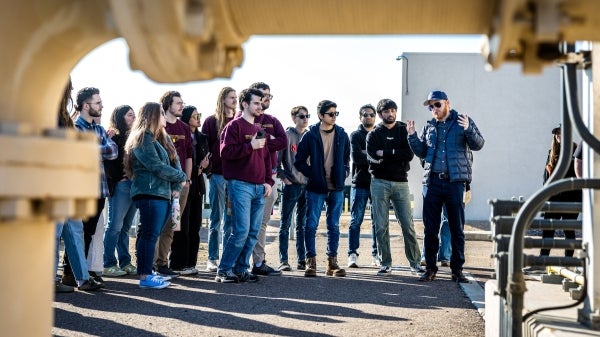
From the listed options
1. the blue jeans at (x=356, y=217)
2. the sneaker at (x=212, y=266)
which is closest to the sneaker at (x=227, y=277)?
the sneaker at (x=212, y=266)

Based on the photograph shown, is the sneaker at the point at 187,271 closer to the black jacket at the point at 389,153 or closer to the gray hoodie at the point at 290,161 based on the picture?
the gray hoodie at the point at 290,161

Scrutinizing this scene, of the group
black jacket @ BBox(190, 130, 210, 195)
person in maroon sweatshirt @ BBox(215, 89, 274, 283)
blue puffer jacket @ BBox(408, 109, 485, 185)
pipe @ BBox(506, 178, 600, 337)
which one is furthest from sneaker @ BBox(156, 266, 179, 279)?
pipe @ BBox(506, 178, 600, 337)

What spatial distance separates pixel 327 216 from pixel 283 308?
2.96m

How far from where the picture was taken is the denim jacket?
7.27 metres

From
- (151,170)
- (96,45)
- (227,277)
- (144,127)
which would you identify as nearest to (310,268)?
(227,277)

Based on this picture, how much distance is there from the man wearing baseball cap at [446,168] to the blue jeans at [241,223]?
1767mm

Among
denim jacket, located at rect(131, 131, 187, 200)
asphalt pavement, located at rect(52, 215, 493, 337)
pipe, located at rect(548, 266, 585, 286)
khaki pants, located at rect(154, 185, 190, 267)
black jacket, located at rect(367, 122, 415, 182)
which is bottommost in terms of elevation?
asphalt pavement, located at rect(52, 215, 493, 337)

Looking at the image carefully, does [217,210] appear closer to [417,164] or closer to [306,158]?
[306,158]

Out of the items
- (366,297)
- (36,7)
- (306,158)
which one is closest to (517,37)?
(36,7)

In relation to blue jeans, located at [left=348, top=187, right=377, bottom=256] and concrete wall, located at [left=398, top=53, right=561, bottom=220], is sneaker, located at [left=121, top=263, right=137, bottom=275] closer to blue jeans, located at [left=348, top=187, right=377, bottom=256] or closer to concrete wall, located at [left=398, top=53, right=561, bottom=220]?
blue jeans, located at [left=348, top=187, right=377, bottom=256]

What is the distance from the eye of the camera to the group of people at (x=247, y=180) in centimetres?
731

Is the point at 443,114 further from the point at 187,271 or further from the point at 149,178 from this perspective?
the point at 187,271

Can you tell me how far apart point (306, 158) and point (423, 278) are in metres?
2.00

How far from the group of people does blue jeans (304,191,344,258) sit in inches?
0.5
